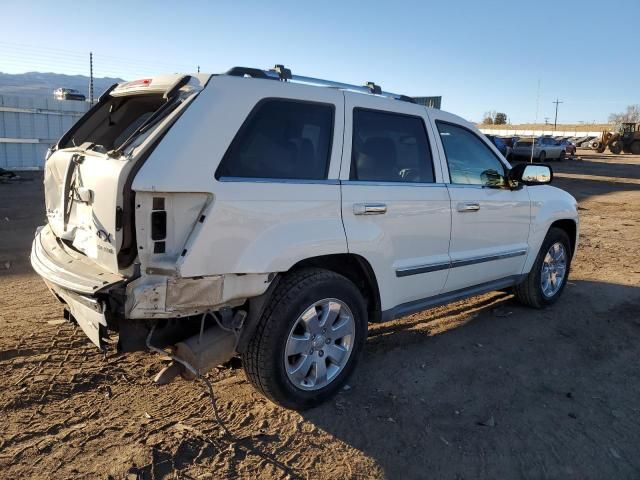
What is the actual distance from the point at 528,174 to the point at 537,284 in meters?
1.28

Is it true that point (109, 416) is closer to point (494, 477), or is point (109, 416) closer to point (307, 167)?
point (307, 167)

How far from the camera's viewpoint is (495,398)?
3.64 m

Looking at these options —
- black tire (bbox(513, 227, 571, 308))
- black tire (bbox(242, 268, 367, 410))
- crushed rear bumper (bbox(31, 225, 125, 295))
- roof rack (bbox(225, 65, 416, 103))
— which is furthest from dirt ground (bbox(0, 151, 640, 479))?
roof rack (bbox(225, 65, 416, 103))

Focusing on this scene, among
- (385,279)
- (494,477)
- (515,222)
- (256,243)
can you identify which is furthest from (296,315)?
(515,222)

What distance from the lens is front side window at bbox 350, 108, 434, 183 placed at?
3.61 metres

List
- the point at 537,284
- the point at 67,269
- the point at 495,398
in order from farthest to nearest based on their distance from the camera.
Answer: the point at 537,284 < the point at 495,398 < the point at 67,269

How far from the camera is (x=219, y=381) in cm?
373

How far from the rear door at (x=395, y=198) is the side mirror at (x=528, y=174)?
3.53 feet

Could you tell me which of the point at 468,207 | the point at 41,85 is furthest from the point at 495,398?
the point at 41,85

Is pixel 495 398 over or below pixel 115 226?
below

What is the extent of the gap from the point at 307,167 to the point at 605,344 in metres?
3.32

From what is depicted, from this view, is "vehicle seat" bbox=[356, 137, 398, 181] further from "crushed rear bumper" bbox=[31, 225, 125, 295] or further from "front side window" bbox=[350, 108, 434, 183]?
"crushed rear bumper" bbox=[31, 225, 125, 295]

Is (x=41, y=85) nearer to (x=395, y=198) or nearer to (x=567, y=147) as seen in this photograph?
(x=567, y=147)

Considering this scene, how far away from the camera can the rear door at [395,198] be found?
3.49m
